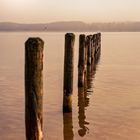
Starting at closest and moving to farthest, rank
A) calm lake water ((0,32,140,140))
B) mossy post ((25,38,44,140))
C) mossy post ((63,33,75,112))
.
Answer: mossy post ((25,38,44,140)), calm lake water ((0,32,140,140)), mossy post ((63,33,75,112))

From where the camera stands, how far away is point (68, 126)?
11898 mm

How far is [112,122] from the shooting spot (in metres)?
12.2

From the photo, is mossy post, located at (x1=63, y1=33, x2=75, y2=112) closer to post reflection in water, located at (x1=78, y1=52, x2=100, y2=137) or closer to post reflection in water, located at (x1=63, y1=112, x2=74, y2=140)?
post reflection in water, located at (x1=63, y1=112, x2=74, y2=140)

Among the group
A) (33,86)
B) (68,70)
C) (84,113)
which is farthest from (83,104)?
(33,86)

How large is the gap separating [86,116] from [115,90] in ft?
16.9

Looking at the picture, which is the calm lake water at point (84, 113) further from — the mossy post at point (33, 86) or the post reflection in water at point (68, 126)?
the mossy post at point (33, 86)

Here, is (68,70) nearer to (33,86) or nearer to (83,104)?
(83,104)

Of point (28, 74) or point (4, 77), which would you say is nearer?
point (28, 74)

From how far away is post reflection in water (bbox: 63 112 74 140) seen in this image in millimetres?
10922

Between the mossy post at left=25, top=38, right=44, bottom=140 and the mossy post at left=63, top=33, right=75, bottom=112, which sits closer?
the mossy post at left=25, top=38, right=44, bottom=140

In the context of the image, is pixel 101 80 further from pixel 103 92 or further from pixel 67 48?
pixel 67 48

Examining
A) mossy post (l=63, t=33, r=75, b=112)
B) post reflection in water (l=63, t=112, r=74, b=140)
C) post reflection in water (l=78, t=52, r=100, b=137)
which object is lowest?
post reflection in water (l=78, t=52, r=100, b=137)

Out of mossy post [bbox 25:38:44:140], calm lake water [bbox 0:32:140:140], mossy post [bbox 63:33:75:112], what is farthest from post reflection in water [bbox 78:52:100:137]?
mossy post [bbox 25:38:44:140]

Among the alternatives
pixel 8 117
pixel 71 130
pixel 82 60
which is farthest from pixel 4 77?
pixel 71 130
